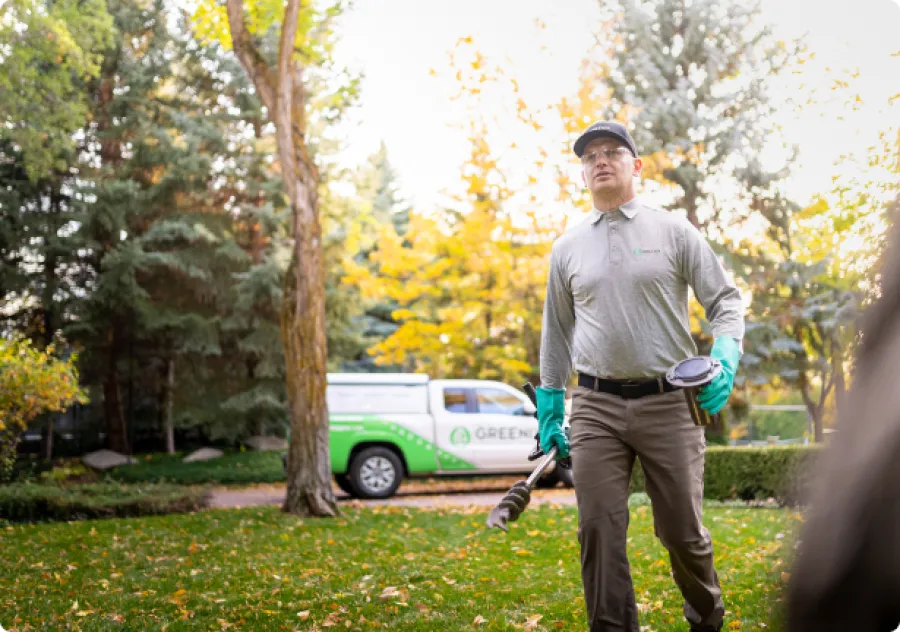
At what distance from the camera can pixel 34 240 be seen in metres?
21.6

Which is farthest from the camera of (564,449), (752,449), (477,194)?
(477,194)

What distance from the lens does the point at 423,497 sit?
16.0 metres

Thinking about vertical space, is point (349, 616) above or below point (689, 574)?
below

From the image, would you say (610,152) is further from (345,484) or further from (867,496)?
(345,484)

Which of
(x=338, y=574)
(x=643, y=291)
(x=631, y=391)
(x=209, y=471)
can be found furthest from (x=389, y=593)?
(x=209, y=471)

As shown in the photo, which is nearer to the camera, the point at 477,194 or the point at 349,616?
the point at 349,616

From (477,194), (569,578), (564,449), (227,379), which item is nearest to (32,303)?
(227,379)

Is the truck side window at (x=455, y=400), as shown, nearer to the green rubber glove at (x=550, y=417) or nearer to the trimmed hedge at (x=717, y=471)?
the trimmed hedge at (x=717, y=471)

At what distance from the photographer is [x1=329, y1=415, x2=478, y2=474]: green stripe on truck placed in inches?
594

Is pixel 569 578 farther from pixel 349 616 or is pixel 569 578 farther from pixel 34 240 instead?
pixel 34 240

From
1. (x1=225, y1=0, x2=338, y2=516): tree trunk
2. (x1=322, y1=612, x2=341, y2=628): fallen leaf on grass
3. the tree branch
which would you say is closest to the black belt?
(x1=322, y1=612, x2=341, y2=628): fallen leaf on grass

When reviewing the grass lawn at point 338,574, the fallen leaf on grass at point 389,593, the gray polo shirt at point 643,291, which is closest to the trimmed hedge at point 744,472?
the grass lawn at point 338,574

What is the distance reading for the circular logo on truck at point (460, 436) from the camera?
52.0ft

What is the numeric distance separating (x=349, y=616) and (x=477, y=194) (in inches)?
649
